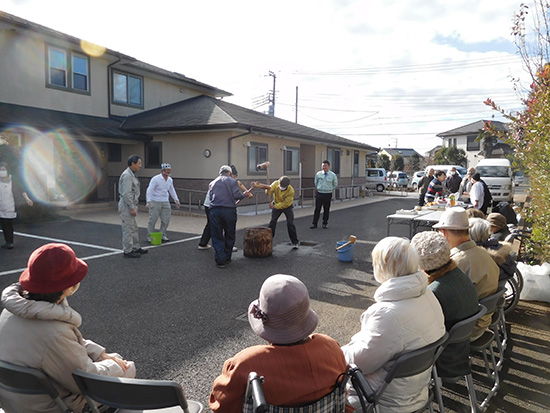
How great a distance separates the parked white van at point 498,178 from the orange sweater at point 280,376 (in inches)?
757

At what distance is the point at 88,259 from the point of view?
302 inches

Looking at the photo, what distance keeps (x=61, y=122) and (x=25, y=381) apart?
1438 centimetres

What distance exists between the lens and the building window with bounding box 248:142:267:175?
16234 mm

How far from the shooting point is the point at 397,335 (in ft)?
7.23

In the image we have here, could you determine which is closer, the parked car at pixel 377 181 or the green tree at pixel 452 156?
the parked car at pixel 377 181

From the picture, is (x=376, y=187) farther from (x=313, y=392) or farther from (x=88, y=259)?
(x=313, y=392)

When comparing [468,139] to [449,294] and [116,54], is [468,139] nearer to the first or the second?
[116,54]

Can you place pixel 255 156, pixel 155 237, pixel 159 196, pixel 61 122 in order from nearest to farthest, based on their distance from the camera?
1. pixel 155 237
2. pixel 159 196
3. pixel 61 122
4. pixel 255 156

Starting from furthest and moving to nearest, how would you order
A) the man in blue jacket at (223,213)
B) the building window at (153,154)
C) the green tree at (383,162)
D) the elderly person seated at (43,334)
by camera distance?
the green tree at (383,162), the building window at (153,154), the man in blue jacket at (223,213), the elderly person seated at (43,334)

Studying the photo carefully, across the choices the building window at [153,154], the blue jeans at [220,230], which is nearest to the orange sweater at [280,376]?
the blue jeans at [220,230]

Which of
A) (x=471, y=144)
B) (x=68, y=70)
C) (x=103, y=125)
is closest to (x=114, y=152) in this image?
(x=103, y=125)

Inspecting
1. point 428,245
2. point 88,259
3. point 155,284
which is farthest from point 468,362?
point 88,259

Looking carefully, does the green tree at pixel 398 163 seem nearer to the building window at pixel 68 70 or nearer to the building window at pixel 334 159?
the building window at pixel 334 159

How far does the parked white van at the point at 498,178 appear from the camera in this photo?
18.3m
